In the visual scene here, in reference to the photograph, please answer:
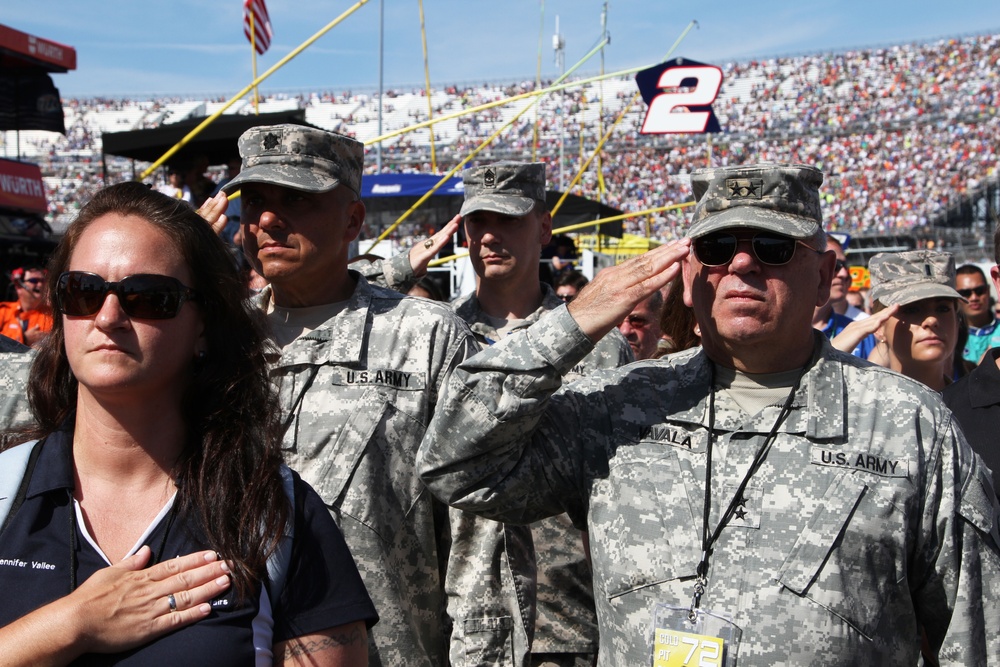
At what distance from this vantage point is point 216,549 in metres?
1.91

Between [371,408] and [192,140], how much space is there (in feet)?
23.0

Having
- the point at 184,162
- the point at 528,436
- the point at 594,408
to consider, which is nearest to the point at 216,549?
the point at 528,436

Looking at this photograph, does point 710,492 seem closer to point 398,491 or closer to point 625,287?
point 625,287

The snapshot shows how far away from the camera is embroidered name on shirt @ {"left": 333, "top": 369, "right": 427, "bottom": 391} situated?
301 cm

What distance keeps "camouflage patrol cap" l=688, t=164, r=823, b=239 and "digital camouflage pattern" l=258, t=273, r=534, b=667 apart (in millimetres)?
1021

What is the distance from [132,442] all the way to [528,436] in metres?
0.86

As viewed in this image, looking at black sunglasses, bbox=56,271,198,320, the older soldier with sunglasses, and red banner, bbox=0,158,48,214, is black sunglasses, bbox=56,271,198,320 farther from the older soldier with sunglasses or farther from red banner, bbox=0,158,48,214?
red banner, bbox=0,158,48,214

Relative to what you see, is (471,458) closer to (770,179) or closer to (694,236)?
(694,236)

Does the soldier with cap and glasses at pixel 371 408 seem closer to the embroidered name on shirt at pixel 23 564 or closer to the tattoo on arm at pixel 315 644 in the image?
the tattoo on arm at pixel 315 644

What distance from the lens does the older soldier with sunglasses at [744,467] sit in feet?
7.04

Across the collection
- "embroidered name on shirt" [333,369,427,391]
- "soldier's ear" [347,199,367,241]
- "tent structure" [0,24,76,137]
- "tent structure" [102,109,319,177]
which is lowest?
"embroidered name on shirt" [333,369,427,391]

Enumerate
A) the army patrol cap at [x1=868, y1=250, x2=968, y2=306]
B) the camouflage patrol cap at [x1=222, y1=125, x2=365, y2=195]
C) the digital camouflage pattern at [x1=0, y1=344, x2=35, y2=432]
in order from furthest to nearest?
the army patrol cap at [x1=868, y1=250, x2=968, y2=306]
the camouflage patrol cap at [x1=222, y1=125, x2=365, y2=195]
the digital camouflage pattern at [x1=0, y1=344, x2=35, y2=432]

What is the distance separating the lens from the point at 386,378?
302 cm

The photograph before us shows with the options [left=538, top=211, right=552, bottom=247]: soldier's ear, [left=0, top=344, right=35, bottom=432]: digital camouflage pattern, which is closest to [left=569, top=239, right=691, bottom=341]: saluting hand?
[left=0, top=344, right=35, bottom=432]: digital camouflage pattern
